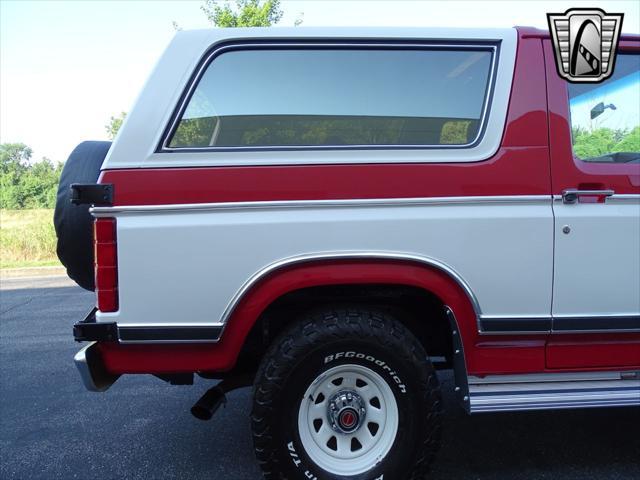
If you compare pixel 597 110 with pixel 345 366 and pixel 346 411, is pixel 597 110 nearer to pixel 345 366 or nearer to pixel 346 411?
pixel 345 366

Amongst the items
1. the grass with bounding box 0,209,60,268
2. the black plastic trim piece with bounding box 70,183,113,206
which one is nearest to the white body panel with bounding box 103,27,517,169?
the black plastic trim piece with bounding box 70,183,113,206

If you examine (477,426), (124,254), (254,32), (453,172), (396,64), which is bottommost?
(477,426)

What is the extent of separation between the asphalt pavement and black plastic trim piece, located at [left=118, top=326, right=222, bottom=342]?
35.1 inches

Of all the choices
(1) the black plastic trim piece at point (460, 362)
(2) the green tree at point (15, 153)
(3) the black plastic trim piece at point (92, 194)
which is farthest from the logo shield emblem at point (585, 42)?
(2) the green tree at point (15, 153)

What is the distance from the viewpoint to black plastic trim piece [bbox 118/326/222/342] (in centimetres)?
222

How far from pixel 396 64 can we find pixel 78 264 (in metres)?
1.88

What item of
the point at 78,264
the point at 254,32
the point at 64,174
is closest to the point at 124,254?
the point at 78,264

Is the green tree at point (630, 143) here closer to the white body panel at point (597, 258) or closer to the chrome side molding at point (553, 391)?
the white body panel at point (597, 258)

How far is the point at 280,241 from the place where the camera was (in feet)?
7.18

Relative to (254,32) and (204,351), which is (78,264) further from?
(254,32)

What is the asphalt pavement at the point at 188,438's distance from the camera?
266 centimetres

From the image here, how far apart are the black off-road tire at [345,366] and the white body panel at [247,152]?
2.46 ft

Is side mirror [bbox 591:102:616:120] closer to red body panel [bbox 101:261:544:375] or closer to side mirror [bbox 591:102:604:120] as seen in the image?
side mirror [bbox 591:102:604:120]

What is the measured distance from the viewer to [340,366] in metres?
2.28
